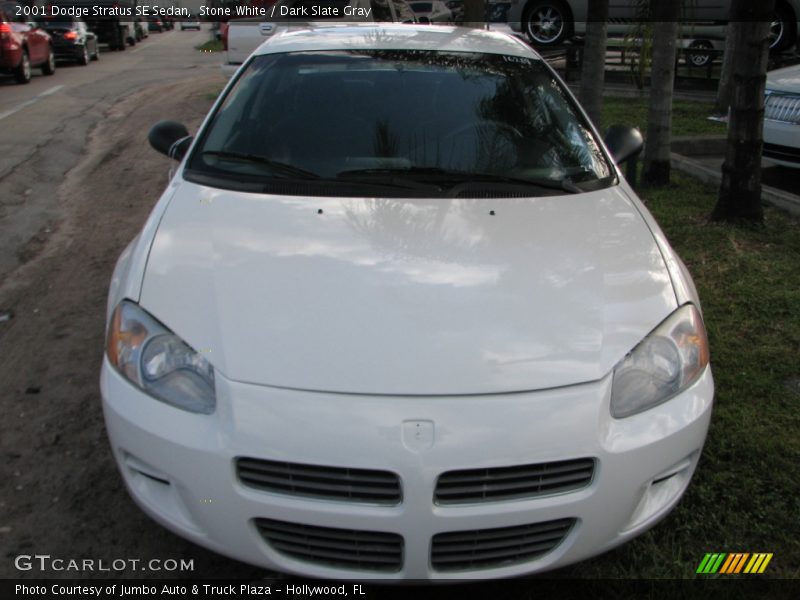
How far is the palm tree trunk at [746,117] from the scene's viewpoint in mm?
5391

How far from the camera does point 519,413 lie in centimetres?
219

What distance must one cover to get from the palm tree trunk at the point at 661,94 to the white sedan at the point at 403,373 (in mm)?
4062

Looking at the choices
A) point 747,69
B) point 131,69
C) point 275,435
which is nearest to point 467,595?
point 275,435

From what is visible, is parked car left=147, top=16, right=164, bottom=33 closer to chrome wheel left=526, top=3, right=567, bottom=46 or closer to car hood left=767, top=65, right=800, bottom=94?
chrome wheel left=526, top=3, right=567, bottom=46

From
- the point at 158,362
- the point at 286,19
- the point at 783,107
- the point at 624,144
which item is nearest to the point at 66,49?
the point at 286,19

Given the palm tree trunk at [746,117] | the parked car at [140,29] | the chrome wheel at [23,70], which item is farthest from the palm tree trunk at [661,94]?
the parked car at [140,29]

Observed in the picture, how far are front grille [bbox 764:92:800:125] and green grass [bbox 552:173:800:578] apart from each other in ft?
4.77

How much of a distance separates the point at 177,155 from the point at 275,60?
654mm

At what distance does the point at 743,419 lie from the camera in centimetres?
341

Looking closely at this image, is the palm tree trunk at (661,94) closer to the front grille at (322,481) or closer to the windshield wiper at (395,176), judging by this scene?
the windshield wiper at (395,176)

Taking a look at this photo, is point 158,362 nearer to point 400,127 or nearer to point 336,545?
point 336,545

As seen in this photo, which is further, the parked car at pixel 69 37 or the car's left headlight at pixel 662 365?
the parked car at pixel 69 37

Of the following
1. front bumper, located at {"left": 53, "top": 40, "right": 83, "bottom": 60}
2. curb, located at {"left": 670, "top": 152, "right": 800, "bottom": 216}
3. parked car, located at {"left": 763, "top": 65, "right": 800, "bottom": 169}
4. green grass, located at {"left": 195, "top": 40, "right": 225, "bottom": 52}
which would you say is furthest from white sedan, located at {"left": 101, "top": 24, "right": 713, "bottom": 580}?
green grass, located at {"left": 195, "top": 40, "right": 225, "bottom": 52}

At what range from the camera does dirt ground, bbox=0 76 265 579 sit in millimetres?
2740
